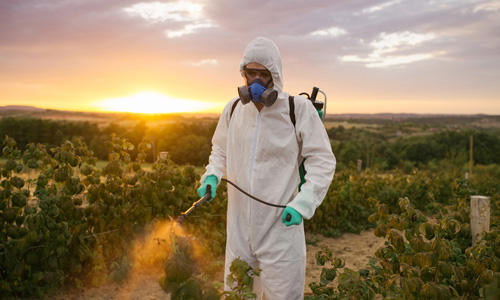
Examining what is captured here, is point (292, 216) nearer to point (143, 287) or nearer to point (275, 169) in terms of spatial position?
point (275, 169)

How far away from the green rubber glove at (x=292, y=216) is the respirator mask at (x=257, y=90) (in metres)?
0.56

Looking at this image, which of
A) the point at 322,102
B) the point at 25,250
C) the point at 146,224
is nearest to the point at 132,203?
the point at 146,224

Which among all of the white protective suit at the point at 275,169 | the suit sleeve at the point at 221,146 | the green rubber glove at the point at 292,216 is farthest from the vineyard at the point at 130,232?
the suit sleeve at the point at 221,146

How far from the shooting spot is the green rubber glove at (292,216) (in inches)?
71.3

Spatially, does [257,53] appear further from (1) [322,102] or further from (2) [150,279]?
(2) [150,279]

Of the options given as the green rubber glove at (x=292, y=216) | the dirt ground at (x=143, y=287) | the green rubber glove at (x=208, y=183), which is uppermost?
the green rubber glove at (x=208, y=183)

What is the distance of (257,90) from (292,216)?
2.26 ft

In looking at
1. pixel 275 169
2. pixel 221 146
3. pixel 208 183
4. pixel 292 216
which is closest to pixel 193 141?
pixel 221 146

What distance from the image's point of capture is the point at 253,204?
2045mm

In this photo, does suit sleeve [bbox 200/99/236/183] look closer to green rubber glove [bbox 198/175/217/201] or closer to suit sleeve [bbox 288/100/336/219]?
green rubber glove [bbox 198/175/217/201]

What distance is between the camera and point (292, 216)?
1.82 meters

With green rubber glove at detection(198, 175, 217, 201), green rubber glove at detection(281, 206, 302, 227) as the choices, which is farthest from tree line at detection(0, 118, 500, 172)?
green rubber glove at detection(281, 206, 302, 227)

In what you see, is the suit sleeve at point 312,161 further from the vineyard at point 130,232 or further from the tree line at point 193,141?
the tree line at point 193,141

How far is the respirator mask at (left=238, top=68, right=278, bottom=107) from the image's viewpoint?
6.39 feet
